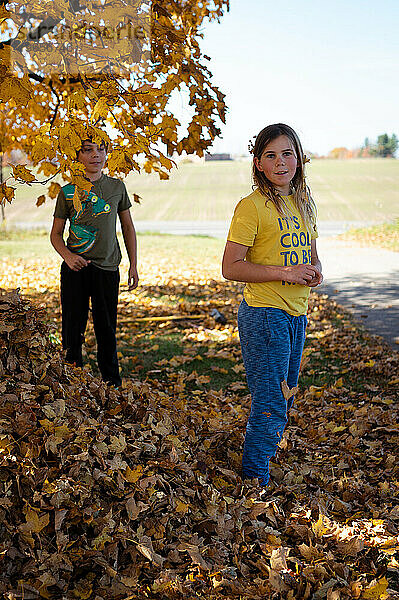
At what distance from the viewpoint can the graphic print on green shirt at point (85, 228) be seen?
145 inches

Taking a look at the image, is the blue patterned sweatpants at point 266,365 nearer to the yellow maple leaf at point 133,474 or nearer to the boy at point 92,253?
the yellow maple leaf at point 133,474

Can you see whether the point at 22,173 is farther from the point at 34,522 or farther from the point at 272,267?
the point at 34,522

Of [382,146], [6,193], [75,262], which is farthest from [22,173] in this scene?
[382,146]

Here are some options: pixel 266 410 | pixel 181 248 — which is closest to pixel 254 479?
pixel 266 410

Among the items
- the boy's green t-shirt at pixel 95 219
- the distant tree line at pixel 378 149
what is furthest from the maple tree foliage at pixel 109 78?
the distant tree line at pixel 378 149

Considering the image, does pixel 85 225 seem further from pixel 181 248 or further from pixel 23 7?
pixel 181 248

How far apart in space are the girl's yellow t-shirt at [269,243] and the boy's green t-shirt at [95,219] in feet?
4.49

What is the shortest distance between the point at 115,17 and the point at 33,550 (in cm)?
239

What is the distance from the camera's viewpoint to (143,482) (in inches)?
101

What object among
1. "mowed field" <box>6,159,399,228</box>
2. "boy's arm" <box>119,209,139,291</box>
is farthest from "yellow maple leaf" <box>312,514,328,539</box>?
"mowed field" <box>6,159,399,228</box>

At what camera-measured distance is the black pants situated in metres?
3.79

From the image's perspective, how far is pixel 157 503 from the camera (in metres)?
2.51

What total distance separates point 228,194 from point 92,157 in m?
38.5

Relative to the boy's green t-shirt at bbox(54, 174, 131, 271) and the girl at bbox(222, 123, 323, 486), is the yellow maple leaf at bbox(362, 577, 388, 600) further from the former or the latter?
the boy's green t-shirt at bbox(54, 174, 131, 271)
